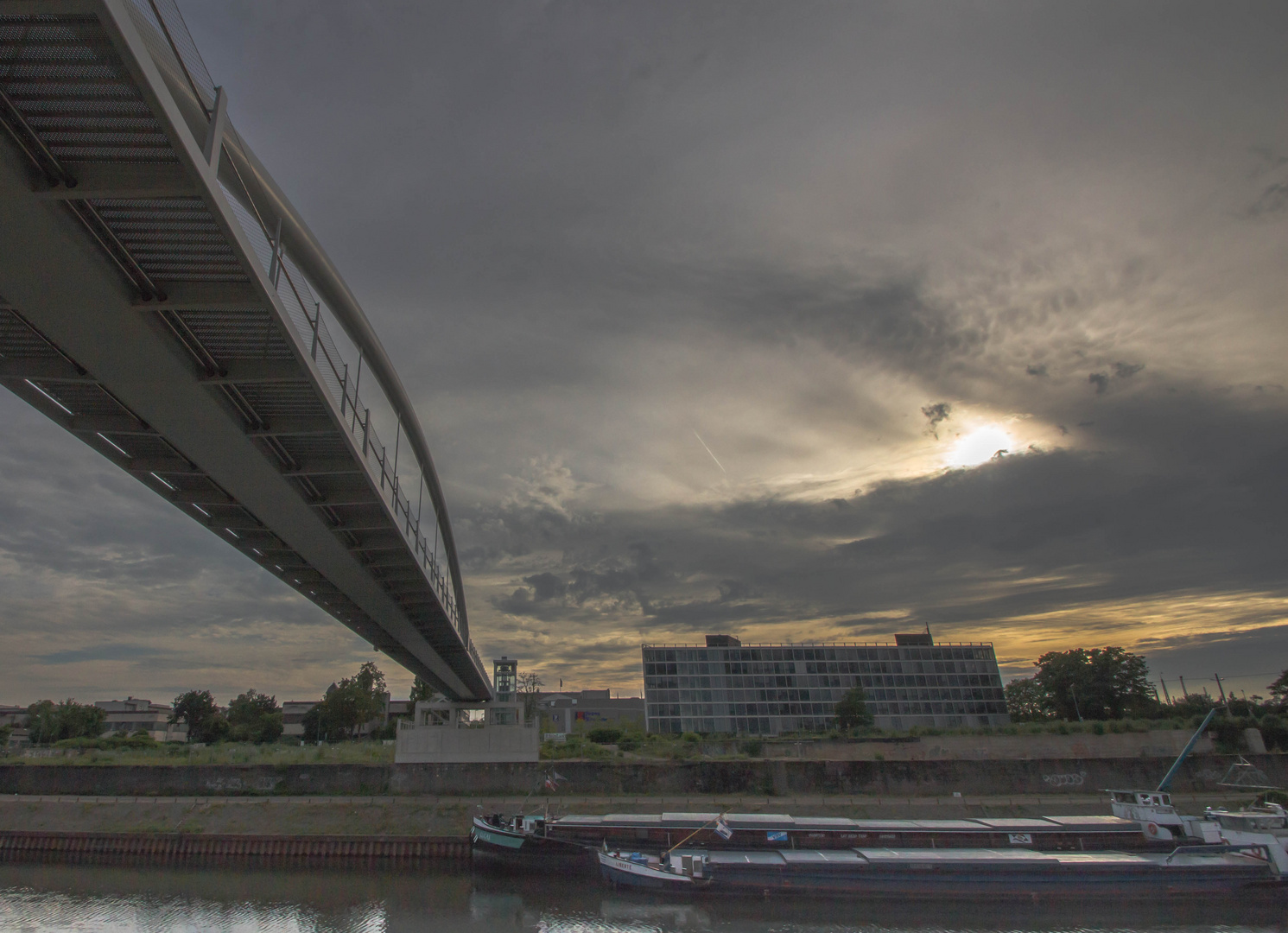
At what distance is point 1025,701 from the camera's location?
282 ft

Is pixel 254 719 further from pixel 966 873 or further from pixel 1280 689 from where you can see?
pixel 1280 689

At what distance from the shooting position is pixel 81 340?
31.1 feet

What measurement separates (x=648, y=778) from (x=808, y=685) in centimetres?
5238

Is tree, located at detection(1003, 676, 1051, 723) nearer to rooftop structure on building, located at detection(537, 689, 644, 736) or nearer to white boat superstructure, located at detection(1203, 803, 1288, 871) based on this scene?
rooftop structure on building, located at detection(537, 689, 644, 736)

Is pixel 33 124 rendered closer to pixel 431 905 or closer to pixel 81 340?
pixel 81 340

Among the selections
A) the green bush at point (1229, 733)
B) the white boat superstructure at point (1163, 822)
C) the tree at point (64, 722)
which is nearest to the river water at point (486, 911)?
the white boat superstructure at point (1163, 822)

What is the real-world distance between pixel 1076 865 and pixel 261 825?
31048 millimetres

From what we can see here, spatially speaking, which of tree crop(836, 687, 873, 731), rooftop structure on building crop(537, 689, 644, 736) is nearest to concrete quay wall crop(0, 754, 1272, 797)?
tree crop(836, 687, 873, 731)

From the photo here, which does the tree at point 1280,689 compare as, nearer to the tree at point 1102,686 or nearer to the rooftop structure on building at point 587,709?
the tree at point 1102,686

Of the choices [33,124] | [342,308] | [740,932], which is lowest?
[740,932]

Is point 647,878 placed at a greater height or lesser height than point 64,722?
lesser

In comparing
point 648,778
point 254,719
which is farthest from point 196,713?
point 648,778

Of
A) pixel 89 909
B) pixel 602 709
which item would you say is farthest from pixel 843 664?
pixel 89 909

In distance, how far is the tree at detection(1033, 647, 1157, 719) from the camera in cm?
6575
